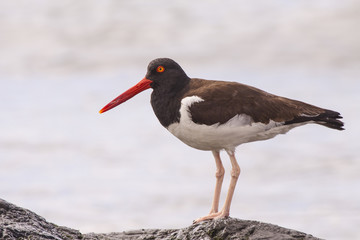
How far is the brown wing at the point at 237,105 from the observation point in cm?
700

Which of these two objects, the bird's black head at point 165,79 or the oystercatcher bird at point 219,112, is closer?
the oystercatcher bird at point 219,112

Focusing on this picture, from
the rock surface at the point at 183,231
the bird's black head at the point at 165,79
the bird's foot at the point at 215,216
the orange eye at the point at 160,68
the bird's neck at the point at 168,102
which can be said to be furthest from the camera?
the orange eye at the point at 160,68

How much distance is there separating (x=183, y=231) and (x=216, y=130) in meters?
1.23

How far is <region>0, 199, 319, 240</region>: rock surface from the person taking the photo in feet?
18.5

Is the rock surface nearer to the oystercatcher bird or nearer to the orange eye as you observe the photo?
the oystercatcher bird

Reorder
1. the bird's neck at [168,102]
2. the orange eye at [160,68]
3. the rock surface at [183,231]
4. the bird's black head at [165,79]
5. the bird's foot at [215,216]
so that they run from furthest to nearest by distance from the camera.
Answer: the orange eye at [160,68] → the bird's black head at [165,79] → the bird's neck at [168,102] → the bird's foot at [215,216] → the rock surface at [183,231]

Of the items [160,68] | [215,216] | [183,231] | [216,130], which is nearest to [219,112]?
[216,130]

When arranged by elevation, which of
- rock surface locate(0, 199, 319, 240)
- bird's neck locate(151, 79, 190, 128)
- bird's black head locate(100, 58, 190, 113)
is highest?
bird's black head locate(100, 58, 190, 113)

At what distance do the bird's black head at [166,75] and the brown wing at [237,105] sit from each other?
152 millimetres

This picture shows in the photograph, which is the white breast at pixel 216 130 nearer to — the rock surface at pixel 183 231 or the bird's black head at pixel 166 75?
the bird's black head at pixel 166 75

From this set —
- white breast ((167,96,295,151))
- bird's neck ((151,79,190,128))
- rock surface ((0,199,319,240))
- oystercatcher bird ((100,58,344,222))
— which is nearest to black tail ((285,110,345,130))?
oystercatcher bird ((100,58,344,222))

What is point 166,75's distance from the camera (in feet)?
24.3

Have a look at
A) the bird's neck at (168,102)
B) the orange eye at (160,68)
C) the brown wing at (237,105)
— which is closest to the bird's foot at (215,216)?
the brown wing at (237,105)

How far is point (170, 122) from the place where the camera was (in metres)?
7.14
